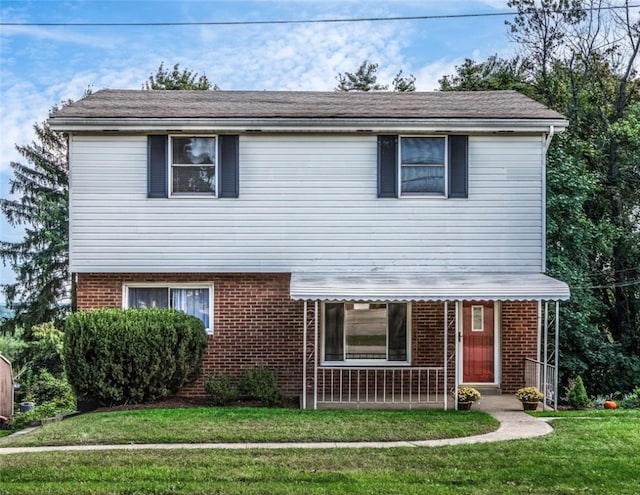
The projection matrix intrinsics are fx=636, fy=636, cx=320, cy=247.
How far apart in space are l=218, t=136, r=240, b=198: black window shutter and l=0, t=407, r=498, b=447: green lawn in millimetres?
4601

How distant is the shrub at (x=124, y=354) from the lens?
11797mm

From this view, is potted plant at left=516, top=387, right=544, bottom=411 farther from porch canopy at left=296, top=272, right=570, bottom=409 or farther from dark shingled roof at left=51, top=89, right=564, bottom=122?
dark shingled roof at left=51, top=89, right=564, bottom=122

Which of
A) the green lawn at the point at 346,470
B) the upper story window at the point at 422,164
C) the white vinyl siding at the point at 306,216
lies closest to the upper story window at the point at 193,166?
the white vinyl siding at the point at 306,216

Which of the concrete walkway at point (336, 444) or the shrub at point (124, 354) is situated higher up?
the shrub at point (124, 354)

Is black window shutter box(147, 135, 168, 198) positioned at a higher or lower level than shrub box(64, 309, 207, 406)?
higher

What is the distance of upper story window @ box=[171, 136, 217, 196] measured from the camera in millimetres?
13547

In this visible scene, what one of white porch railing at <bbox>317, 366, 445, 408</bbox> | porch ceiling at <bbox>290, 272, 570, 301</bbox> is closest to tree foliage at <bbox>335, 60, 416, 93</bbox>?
porch ceiling at <bbox>290, 272, 570, 301</bbox>

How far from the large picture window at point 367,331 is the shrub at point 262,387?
4.90 feet

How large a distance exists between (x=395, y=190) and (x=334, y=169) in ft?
4.51

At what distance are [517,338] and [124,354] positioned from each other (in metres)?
8.20

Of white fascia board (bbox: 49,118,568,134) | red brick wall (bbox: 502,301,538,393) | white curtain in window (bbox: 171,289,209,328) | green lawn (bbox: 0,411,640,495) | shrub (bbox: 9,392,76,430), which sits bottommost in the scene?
shrub (bbox: 9,392,76,430)

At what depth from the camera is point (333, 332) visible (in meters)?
13.7

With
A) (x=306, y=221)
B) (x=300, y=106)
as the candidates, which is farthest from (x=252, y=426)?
(x=300, y=106)

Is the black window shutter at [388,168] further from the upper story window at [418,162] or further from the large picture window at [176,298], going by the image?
the large picture window at [176,298]
